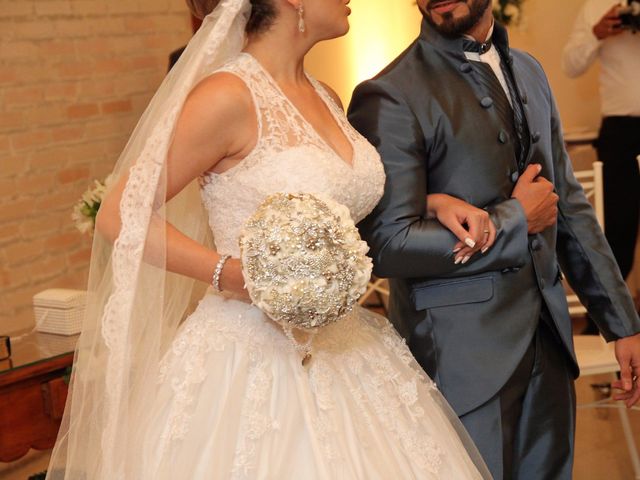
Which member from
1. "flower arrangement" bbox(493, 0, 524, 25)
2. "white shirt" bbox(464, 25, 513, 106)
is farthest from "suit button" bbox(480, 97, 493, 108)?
"flower arrangement" bbox(493, 0, 524, 25)

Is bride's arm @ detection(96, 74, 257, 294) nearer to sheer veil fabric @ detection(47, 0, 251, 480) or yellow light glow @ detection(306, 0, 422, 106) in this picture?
sheer veil fabric @ detection(47, 0, 251, 480)

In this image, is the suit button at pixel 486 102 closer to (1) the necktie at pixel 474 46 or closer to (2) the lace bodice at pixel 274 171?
(1) the necktie at pixel 474 46

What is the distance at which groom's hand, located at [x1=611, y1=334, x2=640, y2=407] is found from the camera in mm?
2486

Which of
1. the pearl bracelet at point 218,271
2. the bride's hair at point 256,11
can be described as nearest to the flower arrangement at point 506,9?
the bride's hair at point 256,11

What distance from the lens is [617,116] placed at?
223 inches

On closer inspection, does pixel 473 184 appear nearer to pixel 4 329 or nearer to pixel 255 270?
pixel 255 270

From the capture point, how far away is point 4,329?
4.45 m

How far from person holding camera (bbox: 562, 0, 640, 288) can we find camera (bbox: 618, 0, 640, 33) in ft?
0.15

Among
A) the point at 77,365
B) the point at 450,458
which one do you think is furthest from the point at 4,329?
the point at 450,458

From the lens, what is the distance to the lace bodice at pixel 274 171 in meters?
1.93

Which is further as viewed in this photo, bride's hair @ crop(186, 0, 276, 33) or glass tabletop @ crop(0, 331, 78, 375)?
glass tabletop @ crop(0, 331, 78, 375)

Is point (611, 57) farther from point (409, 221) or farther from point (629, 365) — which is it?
point (409, 221)

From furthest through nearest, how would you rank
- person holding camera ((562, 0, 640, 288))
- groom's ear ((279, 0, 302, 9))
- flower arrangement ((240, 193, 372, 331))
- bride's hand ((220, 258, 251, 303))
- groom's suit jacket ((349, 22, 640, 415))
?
person holding camera ((562, 0, 640, 288)) < groom's suit jacket ((349, 22, 640, 415)) < groom's ear ((279, 0, 302, 9)) < bride's hand ((220, 258, 251, 303)) < flower arrangement ((240, 193, 372, 331))

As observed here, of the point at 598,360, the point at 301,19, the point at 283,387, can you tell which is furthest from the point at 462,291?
the point at 598,360
